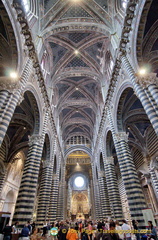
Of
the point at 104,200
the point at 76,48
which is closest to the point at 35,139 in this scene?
the point at 104,200

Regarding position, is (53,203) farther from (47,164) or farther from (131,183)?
(131,183)

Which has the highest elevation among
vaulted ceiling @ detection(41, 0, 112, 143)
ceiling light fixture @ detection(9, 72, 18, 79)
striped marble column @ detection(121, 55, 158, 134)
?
vaulted ceiling @ detection(41, 0, 112, 143)

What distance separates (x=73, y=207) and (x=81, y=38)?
145ft

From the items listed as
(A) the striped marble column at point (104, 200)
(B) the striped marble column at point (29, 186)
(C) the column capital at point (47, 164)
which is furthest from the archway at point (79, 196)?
(B) the striped marble column at point (29, 186)

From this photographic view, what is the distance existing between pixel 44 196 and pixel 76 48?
16.4 m

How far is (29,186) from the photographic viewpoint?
9.80 meters

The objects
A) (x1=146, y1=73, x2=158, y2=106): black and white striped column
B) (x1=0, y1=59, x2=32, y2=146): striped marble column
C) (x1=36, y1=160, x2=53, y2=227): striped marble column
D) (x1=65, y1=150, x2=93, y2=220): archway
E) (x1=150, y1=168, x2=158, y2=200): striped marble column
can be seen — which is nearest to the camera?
(x1=0, y1=59, x2=32, y2=146): striped marble column

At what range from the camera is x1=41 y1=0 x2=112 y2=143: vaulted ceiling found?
47.5 feet

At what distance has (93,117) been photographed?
25.5 m

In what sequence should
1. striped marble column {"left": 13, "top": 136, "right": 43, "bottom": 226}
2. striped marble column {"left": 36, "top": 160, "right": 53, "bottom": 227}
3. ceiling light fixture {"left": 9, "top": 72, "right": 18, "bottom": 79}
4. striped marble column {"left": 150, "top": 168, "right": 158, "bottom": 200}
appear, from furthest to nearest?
striped marble column {"left": 150, "top": 168, "right": 158, "bottom": 200} < striped marble column {"left": 36, "top": 160, "right": 53, "bottom": 227} < striped marble column {"left": 13, "top": 136, "right": 43, "bottom": 226} < ceiling light fixture {"left": 9, "top": 72, "right": 18, "bottom": 79}

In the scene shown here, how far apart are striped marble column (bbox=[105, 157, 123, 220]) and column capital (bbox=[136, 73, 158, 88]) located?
9.77 m

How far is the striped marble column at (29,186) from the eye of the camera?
8.88 metres

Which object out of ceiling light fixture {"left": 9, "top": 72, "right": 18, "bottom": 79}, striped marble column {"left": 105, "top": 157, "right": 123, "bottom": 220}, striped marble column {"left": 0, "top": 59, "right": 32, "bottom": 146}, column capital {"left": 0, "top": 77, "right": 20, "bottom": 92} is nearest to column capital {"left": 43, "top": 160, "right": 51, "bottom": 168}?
striped marble column {"left": 105, "top": 157, "right": 123, "bottom": 220}

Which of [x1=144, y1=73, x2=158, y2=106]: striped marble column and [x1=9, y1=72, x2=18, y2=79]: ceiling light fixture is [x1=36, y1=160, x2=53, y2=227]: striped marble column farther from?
[x1=144, y1=73, x2=158, y2=106]: striped marble column
